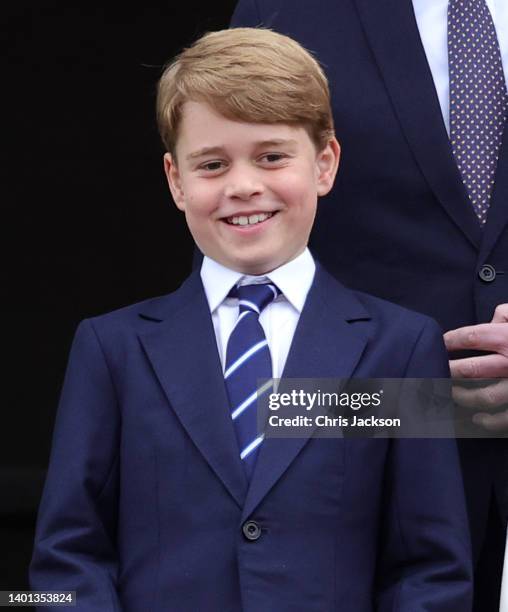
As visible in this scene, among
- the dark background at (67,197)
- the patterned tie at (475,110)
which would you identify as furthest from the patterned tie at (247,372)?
the dark background at (67,197)

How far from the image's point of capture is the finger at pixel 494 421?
8.93 feet

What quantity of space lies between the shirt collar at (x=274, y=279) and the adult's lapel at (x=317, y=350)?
16mm

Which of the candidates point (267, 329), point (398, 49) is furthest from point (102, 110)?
point (267, 329)

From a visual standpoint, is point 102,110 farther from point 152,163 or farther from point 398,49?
point 398,49

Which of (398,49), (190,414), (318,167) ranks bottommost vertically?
(190,414)

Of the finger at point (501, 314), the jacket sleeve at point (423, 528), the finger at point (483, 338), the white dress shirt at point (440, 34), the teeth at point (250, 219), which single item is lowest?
the jacket sleeve at point (423, 528)

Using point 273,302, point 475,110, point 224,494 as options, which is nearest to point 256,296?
point 273,302

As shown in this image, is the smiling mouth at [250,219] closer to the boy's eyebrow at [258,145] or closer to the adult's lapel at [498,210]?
the boy's eyebrow at [258,145]

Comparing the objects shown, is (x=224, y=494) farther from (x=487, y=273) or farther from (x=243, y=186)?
(x=487, y=273)

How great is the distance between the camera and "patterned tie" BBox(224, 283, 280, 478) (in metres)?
2.48

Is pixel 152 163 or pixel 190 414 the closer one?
pixel 190 414

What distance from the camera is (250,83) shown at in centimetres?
251

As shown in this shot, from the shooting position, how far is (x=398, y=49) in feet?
9.33

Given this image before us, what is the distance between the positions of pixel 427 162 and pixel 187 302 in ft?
1.61
